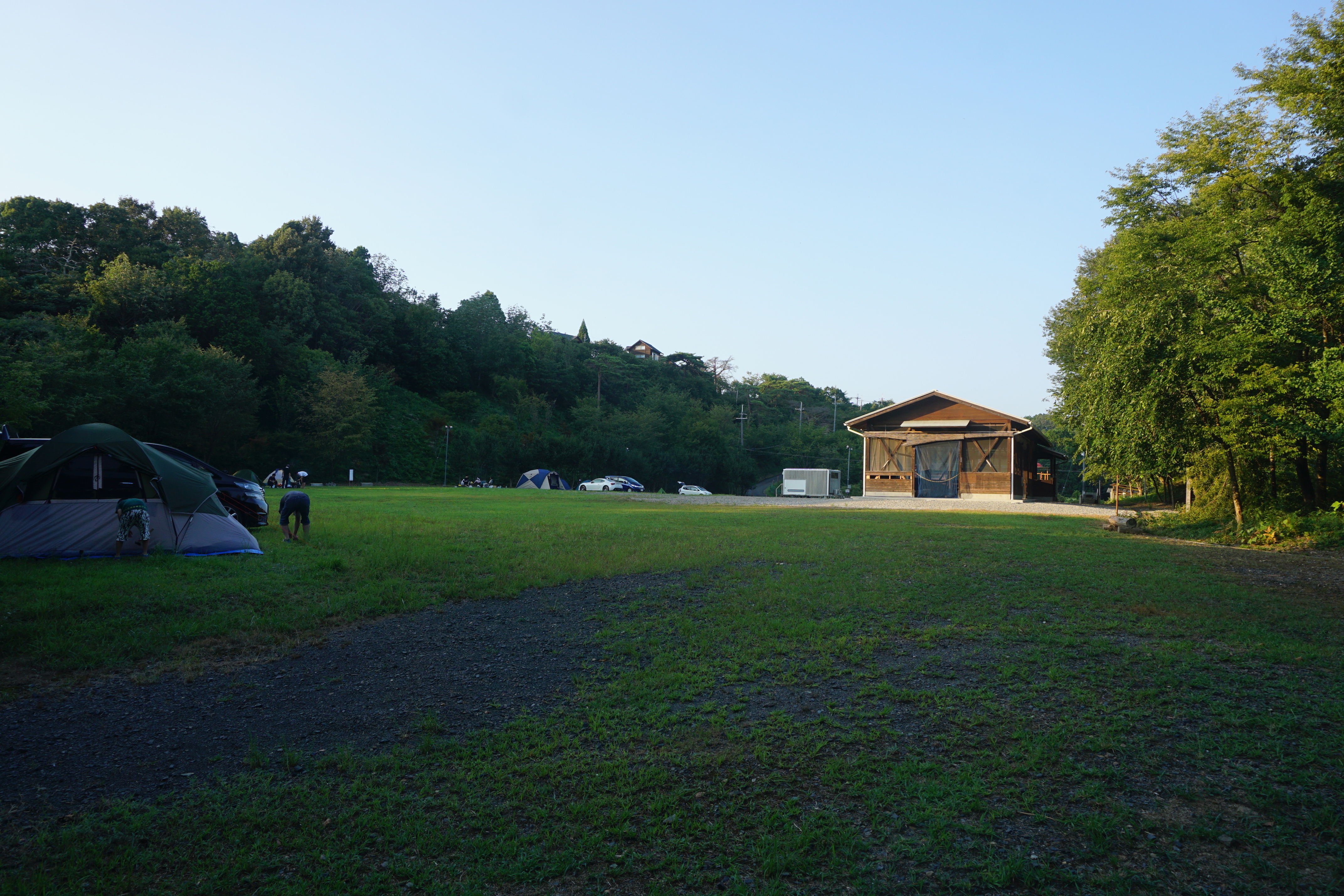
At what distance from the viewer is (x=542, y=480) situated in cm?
5434

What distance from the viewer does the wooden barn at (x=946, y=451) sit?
126 feet

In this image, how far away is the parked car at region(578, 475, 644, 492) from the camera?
5184cm

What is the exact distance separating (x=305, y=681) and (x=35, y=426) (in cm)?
3951

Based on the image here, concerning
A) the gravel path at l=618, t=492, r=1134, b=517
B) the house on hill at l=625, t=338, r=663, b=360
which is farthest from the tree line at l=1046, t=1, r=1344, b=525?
Result: the house on hill at l=625, t=338, r=663, b=360

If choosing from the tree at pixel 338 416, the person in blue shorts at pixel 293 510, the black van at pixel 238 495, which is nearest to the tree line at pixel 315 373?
the tree at pixel 338 416

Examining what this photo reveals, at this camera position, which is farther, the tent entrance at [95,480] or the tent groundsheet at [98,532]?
the tent entrance at [95,480]

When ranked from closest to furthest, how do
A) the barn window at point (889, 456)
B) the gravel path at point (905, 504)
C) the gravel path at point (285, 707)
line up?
the gravel path at point (285, 707)
the gravel path at point (905, 504)
the barn window at point (889, 456)

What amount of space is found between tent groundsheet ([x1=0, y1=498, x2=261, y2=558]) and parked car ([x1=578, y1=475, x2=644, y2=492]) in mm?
39586

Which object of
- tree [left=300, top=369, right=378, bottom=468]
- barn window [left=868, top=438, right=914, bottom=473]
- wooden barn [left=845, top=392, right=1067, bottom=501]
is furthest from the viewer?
tree [left=300, top=369, right=378, bottom=468]

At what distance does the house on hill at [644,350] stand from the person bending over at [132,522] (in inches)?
4489

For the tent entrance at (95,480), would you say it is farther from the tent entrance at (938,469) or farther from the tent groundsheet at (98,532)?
the tent entrance at (938,469)

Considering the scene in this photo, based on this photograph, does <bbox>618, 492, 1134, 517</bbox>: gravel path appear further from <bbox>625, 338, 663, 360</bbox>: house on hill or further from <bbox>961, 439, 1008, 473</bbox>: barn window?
<bbox>625, 338, 663, 360</bbox>: house on hill

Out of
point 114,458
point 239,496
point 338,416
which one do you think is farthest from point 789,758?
point 338,416

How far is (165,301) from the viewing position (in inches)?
2030
